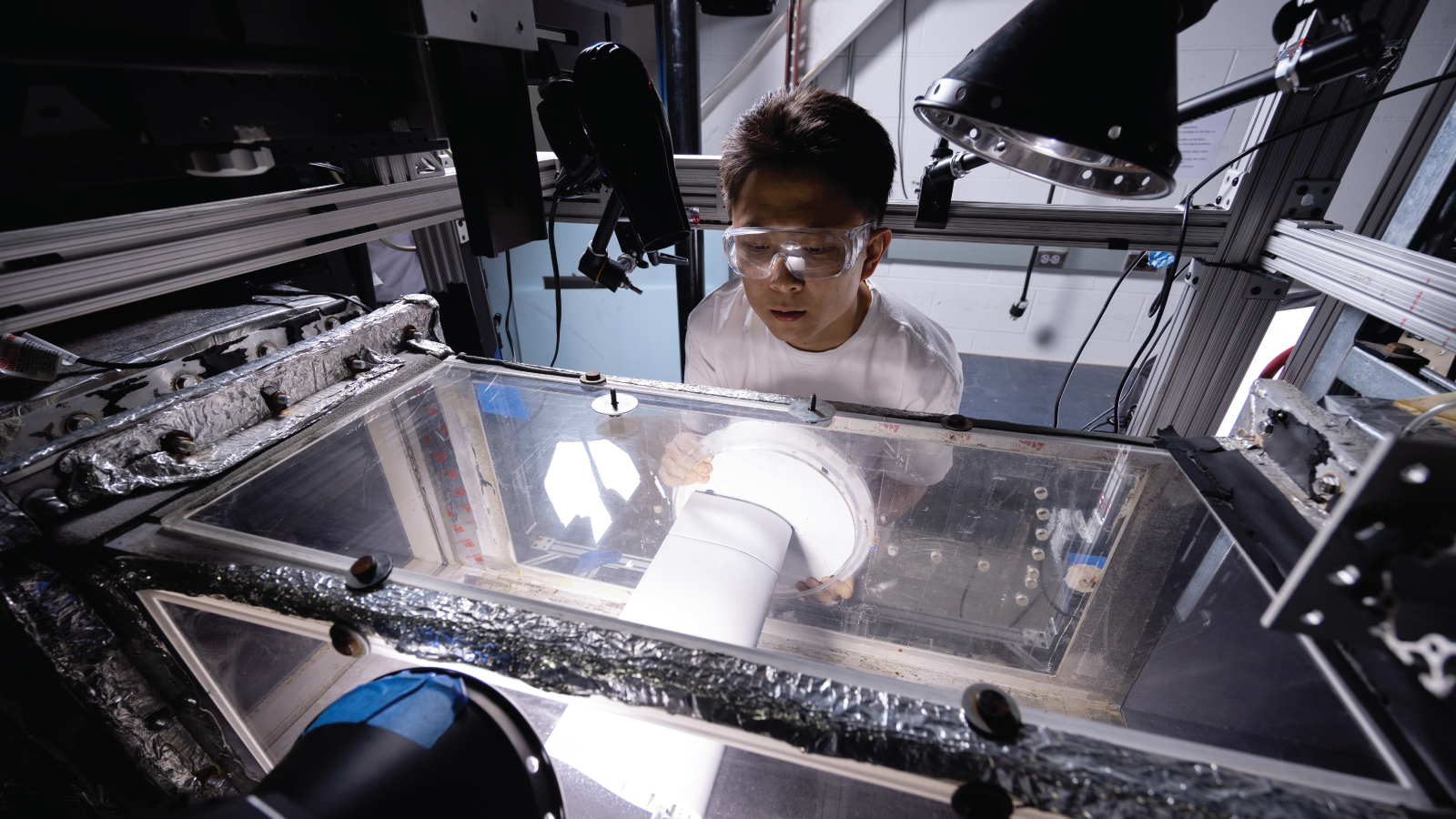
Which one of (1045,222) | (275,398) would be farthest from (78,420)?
(1045,222)

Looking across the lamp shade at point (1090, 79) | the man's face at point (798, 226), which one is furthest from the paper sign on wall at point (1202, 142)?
the lamp shade at point (1090, 79)

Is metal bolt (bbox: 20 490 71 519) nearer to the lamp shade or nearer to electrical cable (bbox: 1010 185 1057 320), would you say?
the lamp shade

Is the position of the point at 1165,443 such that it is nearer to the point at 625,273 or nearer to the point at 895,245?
the point at 625,273

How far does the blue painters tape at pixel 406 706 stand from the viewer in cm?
40

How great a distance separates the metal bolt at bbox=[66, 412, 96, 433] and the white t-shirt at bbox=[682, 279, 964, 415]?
1.06m

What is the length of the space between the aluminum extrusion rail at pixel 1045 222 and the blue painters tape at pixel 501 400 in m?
0.44

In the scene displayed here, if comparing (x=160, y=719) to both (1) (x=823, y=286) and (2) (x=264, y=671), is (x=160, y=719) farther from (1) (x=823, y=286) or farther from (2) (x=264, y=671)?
(1) (x=823, y=286)

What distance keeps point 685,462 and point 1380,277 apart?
1.06 meters

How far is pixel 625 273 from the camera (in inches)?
47.5

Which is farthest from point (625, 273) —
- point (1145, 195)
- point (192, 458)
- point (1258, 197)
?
point (1258, 197)

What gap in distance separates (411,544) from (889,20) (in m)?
3.06

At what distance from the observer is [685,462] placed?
0.92 meters

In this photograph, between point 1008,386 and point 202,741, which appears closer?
point 202,741

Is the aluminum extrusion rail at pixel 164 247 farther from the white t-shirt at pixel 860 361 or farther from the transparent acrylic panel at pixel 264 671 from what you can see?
the white t-shirt at pixel 860 361
